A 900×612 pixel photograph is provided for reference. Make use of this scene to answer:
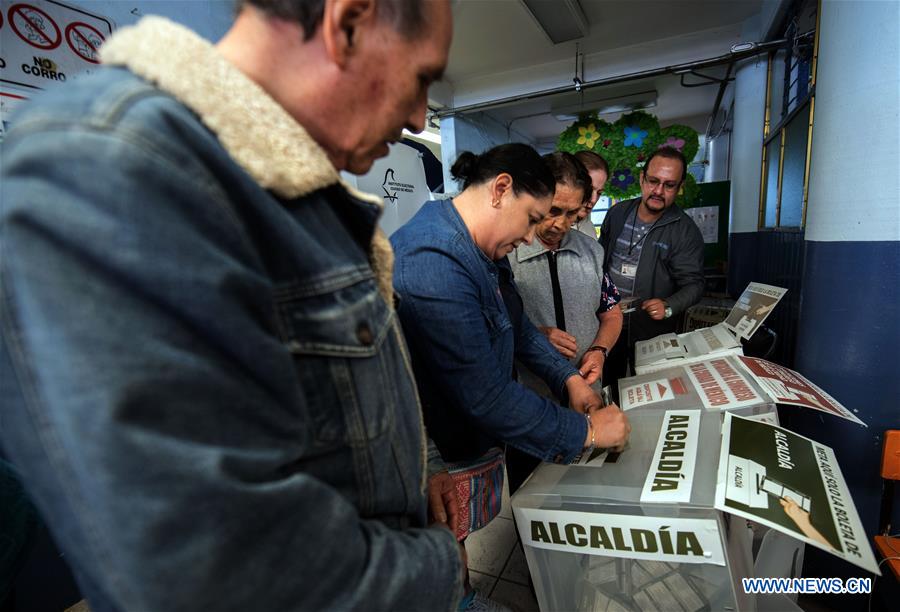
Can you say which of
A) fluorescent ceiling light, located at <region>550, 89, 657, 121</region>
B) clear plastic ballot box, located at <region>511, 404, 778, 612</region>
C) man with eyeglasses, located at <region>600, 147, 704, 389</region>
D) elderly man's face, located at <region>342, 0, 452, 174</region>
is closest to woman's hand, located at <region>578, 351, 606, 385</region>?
clear plastic ballot box, located at <region>511, 404, 778, 612</region>

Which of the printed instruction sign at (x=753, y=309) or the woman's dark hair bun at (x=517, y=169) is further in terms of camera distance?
the printed instruction sign at (x=753, y=309)

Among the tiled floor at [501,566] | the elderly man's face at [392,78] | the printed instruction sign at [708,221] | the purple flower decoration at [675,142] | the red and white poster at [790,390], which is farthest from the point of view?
the printed instruction sign at [708,221]

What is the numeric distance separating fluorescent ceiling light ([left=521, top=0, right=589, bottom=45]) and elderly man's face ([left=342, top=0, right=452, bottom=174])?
13.1 ft

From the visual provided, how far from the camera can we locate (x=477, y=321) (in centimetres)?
93

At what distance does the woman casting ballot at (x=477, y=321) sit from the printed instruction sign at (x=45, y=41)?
132 centimetres

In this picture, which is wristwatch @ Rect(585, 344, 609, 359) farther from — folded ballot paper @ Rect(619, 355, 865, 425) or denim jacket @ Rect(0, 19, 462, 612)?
denim jacket @ Rect(0, 19, 462, 612)

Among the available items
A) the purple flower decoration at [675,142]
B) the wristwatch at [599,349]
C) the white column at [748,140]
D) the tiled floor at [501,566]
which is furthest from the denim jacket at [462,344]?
the white column at [748,140]

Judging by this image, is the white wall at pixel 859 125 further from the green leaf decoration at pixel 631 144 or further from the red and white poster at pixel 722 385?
the green leaf decoration at pixel 631 144

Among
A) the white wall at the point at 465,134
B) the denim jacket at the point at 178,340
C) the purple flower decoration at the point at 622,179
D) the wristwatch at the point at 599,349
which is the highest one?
the white wall at the point at 465,134

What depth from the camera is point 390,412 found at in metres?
0.49

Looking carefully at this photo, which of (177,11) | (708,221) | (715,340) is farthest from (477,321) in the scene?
(708,221)

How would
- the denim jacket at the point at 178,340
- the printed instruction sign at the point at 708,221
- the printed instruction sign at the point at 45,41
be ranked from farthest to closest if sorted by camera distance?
the printed instruction sign at the point at 708,221 < the printed instruction sign at the point at 45,41 < the denim jacket at the point at 178,340

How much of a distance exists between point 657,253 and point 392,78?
2.36 metres

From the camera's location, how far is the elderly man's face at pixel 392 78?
458 mm
